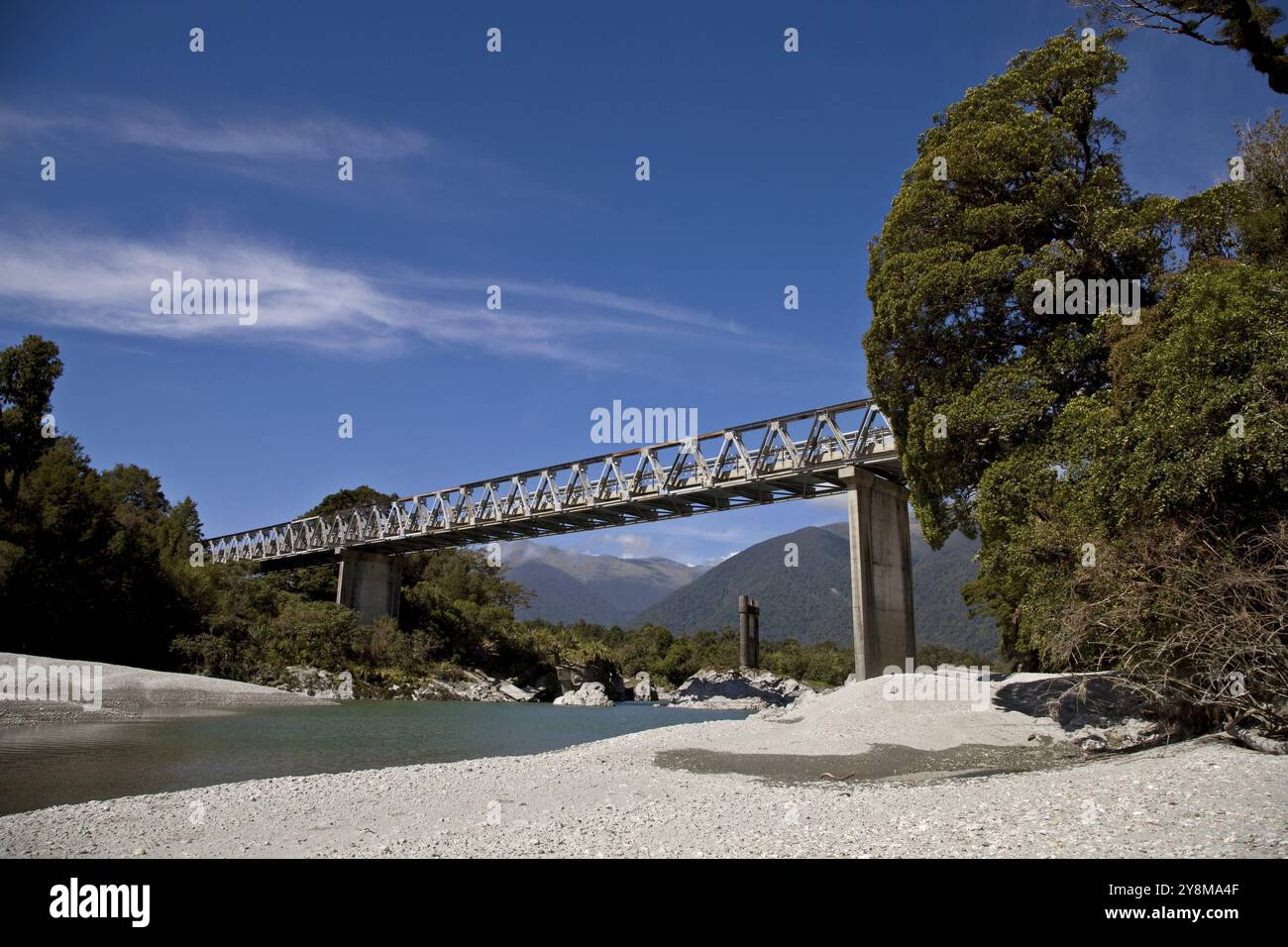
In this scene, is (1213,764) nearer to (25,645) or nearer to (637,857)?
(637,857)

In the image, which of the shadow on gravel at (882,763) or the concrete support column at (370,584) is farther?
the concrete support column at (370,584)

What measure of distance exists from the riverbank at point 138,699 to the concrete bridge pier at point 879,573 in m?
25.1

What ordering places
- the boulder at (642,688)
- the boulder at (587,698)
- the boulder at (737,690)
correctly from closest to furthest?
the boulder at (587,698) < the boulder at (737,690) < the boulder at (642,688)

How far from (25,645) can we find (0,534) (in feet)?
17.7

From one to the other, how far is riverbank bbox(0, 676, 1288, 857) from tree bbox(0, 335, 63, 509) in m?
32.9

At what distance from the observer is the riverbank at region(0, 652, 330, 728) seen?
936 inches

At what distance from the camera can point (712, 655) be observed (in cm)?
9362

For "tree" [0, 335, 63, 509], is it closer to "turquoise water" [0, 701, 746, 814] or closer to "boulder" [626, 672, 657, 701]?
"turquoise water" [0, 701, 746, 814]

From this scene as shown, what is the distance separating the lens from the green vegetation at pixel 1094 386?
1125cm

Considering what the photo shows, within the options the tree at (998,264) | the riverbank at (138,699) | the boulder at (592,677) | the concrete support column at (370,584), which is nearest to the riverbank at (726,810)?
the tree at (998,264)

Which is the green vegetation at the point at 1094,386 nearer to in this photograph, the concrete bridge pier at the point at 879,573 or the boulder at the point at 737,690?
the concrete bridge pier at the point at 879,573

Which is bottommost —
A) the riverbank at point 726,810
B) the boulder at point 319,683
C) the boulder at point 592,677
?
the boulder at point 592,677
